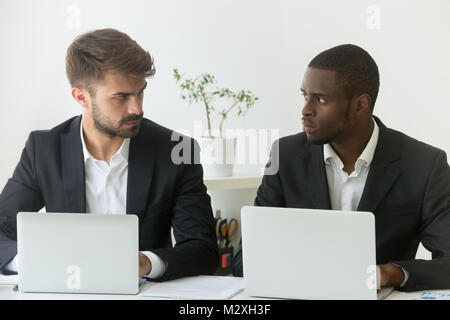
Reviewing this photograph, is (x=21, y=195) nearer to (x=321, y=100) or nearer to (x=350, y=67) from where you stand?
(x=321, y=100)

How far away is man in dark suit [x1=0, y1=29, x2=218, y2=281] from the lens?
7.03 feet

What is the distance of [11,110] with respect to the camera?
3.38m

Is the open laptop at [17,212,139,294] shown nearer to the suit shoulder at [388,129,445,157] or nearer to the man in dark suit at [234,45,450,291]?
the man in dark suit at [234,45,450,291]

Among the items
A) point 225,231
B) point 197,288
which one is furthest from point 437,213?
point 225,231

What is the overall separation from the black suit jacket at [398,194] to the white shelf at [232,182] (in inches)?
39.3

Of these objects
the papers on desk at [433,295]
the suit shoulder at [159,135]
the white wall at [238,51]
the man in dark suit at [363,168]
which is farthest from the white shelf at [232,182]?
the papers on desk at [433,295]

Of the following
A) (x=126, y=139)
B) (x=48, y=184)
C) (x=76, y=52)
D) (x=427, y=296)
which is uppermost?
(x=76, y=52)

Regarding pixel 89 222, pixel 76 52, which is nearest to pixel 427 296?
pixel 89 222

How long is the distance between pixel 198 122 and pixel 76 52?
5.23ft

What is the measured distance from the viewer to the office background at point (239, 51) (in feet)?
11.3

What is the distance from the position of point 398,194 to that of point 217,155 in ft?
4.30

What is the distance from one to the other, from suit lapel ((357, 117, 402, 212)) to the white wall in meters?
1.57

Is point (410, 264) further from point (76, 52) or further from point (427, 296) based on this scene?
point (76, 52)

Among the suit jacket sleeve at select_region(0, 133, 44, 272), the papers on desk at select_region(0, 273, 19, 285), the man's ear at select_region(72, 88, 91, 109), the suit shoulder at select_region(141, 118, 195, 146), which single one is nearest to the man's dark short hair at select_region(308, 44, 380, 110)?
the suit shoulder at select_region(141, 118, 195, 146)
